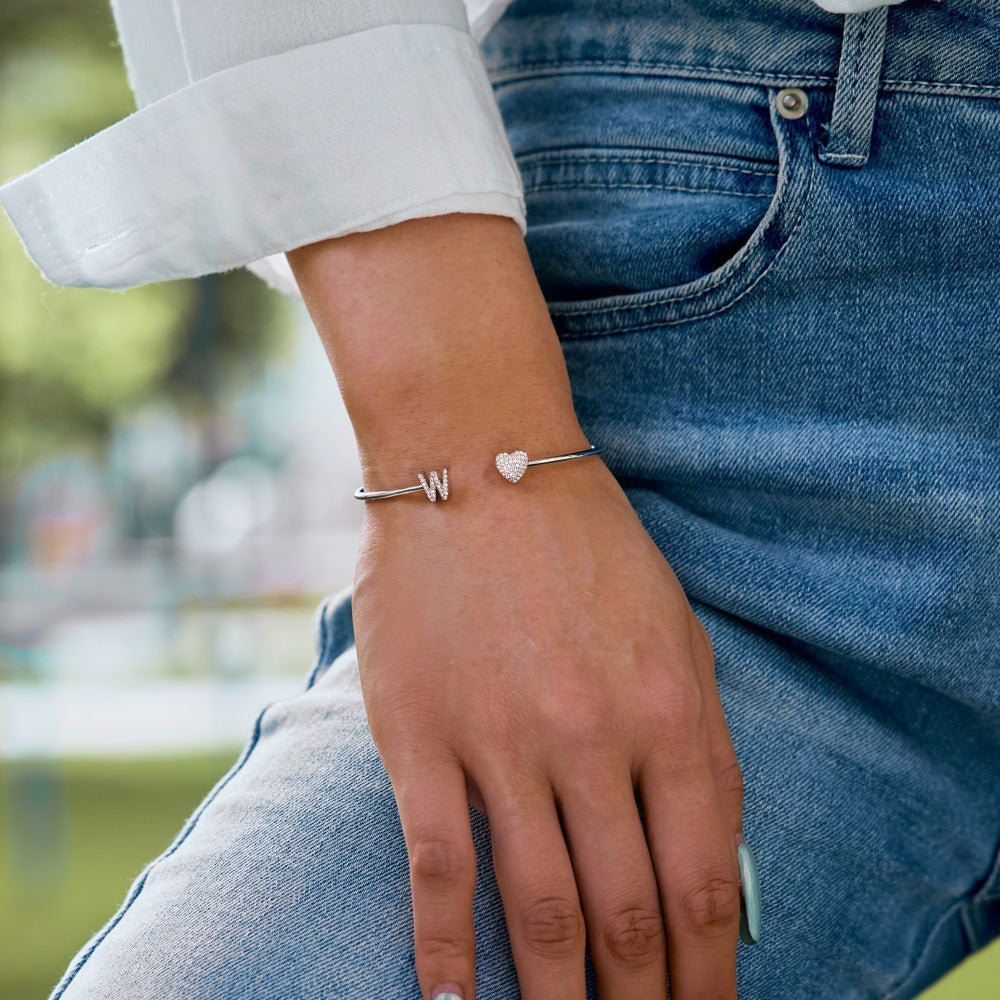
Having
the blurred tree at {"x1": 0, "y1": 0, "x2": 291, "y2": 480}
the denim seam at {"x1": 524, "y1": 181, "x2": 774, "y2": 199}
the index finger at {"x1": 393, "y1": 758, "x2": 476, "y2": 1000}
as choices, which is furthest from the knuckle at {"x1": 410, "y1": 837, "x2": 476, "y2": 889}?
the blurred tree at {"x1": 0, "y1": 0, "x2": 291, "y2": 480}

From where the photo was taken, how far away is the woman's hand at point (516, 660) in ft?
1.99

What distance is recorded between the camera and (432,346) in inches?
26.7

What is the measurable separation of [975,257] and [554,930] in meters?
0.54

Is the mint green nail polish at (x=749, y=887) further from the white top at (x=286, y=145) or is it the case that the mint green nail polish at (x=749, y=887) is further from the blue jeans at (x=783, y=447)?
the white top at (x=286, y=145)

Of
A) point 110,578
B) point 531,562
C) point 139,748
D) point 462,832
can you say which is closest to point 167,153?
point 531,562

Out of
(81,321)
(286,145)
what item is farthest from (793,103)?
(81,321)

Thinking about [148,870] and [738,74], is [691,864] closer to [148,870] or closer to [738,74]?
[148,870]

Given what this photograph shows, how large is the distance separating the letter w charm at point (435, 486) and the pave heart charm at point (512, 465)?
37mm

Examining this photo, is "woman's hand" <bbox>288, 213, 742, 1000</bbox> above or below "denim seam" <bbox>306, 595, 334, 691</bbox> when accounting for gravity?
above

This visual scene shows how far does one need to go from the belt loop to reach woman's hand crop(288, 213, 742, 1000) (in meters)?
0.25

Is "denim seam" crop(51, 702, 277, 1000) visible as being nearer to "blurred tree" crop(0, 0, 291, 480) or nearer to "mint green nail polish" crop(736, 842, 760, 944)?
"mint green nail polish" crop(736, 842, 760, 944)

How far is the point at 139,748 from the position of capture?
5.96 meters

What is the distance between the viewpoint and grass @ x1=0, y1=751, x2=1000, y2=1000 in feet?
11.0

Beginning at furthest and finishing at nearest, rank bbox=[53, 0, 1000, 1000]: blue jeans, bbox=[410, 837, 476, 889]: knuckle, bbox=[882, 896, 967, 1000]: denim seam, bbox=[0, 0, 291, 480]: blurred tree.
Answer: bbox=[0, 0, 291, 480]: blurred tree, bbox=[882, 896, 967, 1000]: denim seam, bbox=[53, 0, 1000, 1000]: blue jeans, bbox=[410, 837, 476, 889]: knuckle
